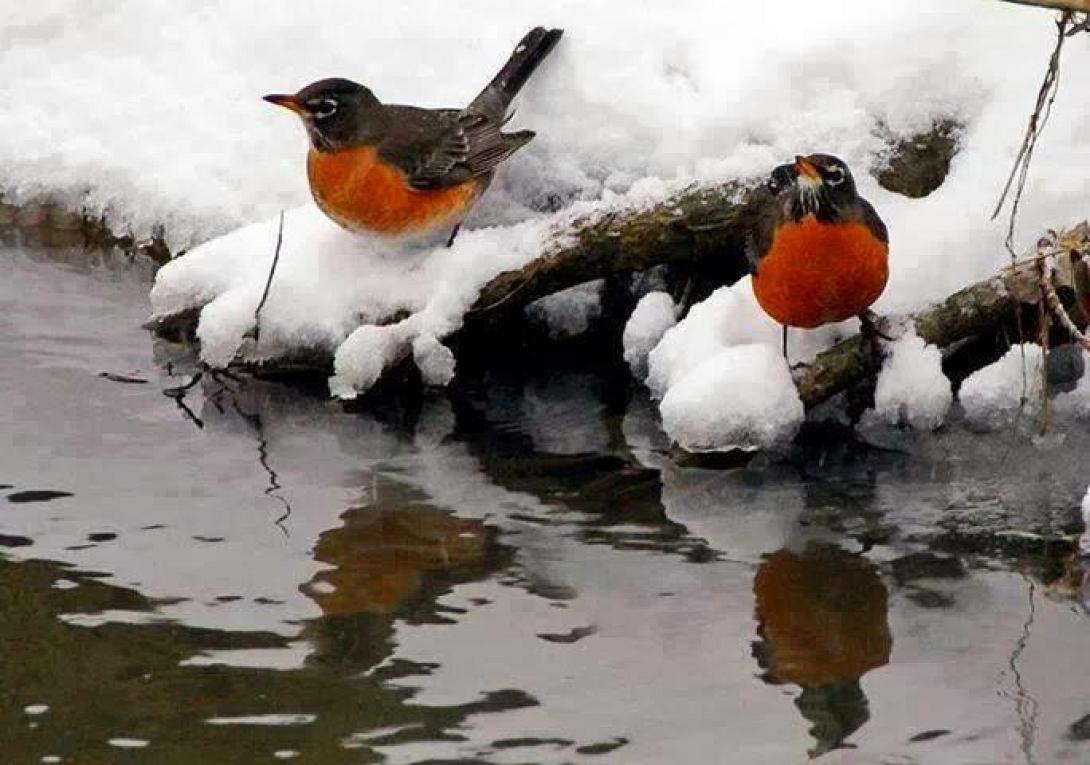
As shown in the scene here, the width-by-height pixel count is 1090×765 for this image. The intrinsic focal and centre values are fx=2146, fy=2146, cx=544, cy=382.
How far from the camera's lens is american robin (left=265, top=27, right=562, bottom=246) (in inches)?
306

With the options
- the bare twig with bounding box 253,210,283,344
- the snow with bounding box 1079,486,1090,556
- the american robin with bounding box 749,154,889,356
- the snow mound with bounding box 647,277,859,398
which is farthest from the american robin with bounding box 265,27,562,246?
the snow with bounding box 1079,486,1090,556

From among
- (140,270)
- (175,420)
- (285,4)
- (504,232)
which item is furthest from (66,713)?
(285,4)

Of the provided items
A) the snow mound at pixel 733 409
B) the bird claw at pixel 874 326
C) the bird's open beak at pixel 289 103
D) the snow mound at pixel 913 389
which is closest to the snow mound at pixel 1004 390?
the snow mound at pixel 913 389

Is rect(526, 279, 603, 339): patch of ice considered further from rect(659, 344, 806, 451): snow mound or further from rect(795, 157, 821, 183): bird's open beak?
rect(795, 157, 821, 183): bird's open beak

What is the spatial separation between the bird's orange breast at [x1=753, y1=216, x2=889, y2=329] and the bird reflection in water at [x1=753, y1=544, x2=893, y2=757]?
3.46ft

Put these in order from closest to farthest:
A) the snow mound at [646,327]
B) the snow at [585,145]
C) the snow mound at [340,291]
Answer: the snow at [585,145] → the snow mound at [340,291] → the snow mound at [646,327]

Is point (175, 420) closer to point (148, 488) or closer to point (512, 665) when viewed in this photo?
point (148, 488)

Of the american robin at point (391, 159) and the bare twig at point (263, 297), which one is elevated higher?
the american robin at point (391, 159)

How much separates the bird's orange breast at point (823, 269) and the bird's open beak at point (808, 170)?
0.13m

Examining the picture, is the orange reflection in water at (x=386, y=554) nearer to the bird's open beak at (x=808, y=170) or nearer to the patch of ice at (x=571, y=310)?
the bird's open beak at (x=808, y=170)

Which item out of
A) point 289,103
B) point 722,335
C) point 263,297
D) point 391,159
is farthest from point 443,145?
point 722,335

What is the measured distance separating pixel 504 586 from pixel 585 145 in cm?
279

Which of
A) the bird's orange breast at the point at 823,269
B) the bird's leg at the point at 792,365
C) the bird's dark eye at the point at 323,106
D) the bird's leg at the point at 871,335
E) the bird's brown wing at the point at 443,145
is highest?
the bird's dark eye at the point at 323,106

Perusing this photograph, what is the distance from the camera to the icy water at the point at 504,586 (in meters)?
4.80
